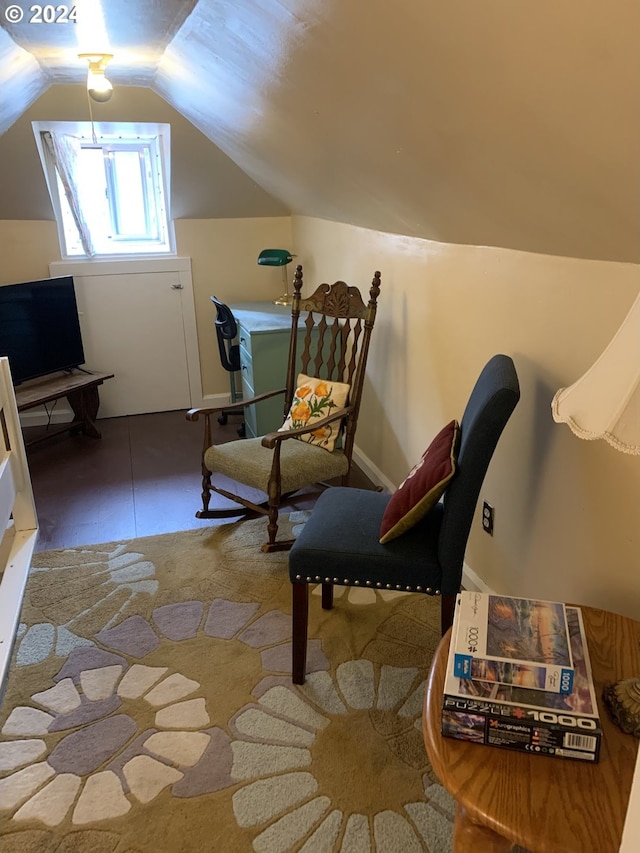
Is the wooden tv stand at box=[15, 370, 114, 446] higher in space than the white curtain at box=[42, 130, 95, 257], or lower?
lower

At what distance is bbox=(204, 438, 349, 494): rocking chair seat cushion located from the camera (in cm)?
281

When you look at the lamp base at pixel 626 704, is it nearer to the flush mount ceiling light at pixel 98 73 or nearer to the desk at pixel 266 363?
the desk at pixel 266 363

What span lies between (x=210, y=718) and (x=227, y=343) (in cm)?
293

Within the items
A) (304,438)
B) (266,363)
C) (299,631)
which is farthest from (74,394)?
(299,631)

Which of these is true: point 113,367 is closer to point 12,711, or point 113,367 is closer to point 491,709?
point 12,711

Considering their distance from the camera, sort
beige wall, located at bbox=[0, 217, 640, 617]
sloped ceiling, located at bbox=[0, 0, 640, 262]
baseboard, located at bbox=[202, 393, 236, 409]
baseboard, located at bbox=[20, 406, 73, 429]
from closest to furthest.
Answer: sloped ceiling, located at bbox=[0, 0, 640, 262] → beige wall, located at bbox=[0, 217, 640, 617] → baseboard, located at bbox=[20, 406, 73, 429] → baseboard, located at bbox=[202, 393, 236, 409]

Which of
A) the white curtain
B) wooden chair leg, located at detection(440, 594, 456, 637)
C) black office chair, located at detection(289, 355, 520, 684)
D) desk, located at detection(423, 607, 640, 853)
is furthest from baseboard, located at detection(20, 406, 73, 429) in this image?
desk, located at detection(423, 607, 640, 853)

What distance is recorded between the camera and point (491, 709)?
1.19 meters

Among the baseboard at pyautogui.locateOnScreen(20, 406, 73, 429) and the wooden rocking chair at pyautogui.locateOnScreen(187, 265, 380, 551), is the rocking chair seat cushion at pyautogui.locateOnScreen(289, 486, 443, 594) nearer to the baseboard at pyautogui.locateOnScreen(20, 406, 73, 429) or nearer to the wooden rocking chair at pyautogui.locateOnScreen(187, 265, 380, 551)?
the wooden rocking chair at pyautogui.locateOnScreen(187, 265, 380, 551)

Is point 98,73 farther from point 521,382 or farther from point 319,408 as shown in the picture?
point 521,382

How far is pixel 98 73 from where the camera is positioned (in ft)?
9.47

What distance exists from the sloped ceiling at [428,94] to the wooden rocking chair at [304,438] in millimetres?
452

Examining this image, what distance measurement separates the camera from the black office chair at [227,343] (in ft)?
12.9

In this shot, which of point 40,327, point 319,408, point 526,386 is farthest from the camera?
point 40,327
